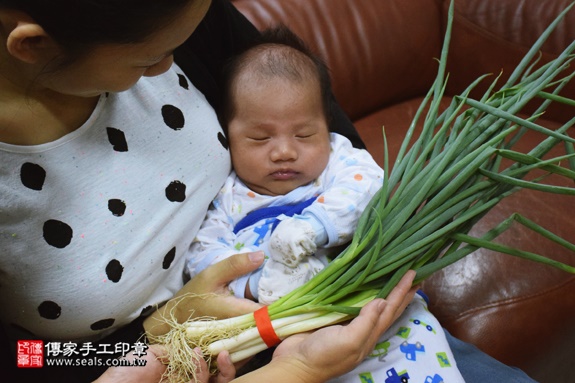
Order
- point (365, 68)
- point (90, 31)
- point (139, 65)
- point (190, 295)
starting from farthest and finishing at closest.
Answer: point (365, 68) → point (190, 295) → point (139, 65) → point (90, 31)

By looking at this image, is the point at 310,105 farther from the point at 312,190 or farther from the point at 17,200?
the point at 17,200

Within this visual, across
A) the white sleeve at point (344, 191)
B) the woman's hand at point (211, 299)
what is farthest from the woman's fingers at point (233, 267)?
the white sleeve at point (344, 191)

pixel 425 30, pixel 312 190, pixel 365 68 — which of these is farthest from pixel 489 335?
pixel 425 30

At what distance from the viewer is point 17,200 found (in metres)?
0.91

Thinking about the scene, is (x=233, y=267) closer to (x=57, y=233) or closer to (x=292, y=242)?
(x=292, y=242)

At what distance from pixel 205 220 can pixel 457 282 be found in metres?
0.74

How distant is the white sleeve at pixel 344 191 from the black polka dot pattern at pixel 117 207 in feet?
1.17

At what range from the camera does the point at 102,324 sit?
1.06m

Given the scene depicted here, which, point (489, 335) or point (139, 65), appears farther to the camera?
point (489, 335)

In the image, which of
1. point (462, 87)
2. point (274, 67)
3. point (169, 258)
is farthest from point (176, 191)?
point (462, 87)

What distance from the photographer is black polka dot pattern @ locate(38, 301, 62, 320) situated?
39.1 inches

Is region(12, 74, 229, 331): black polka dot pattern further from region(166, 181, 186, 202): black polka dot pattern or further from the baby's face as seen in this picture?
the baby's face

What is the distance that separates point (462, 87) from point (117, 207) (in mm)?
1535

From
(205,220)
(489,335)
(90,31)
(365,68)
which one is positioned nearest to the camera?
(90,31)
